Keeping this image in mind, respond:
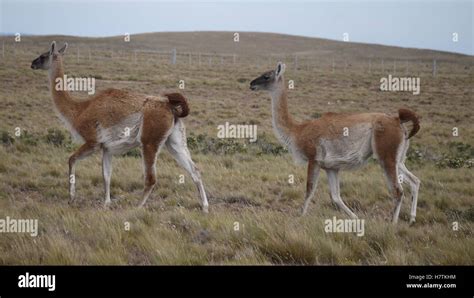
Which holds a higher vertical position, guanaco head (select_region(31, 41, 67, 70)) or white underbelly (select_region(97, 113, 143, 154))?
guanaco head (select_region(31, 41, 67, 70))

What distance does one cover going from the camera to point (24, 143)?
1265cm

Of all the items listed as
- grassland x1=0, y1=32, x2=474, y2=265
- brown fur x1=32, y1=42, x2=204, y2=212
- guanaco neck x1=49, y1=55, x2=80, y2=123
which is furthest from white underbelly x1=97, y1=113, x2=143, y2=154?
grassland x1=0, y1=32, x2=474, y2=265

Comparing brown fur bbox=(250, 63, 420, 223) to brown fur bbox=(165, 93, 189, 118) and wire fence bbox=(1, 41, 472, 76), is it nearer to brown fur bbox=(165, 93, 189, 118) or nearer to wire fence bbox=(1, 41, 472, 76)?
brown fur bbox=(165, 93, 189, 118)

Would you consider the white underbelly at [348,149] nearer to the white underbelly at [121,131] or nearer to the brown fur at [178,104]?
the brown fur at [178,104]

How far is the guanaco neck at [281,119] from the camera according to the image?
26.9ft

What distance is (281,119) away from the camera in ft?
27.3

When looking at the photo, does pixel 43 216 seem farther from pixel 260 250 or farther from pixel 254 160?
pixel 254 160

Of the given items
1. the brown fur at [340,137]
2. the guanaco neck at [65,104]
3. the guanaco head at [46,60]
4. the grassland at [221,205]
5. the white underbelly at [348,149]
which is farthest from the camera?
the guanaco head at [46,60]

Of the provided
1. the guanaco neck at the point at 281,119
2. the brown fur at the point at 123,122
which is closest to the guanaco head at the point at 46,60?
the brown fur at the point at 123,122

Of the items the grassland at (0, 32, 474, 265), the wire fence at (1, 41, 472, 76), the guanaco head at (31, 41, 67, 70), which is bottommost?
the grassland at (0, 32, 474, 265)

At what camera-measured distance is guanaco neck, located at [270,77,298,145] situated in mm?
8203

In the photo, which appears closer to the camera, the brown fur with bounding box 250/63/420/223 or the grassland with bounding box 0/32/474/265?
the grassland with bounding box 0/32/474/265

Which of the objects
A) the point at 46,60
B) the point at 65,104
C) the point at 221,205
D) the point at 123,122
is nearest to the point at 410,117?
the point at 221,205

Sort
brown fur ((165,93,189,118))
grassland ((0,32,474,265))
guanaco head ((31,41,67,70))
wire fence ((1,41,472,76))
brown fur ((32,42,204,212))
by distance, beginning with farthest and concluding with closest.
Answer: wire fence ((1,41,472,76))
guanaco head ((31,41,67,70))
brown fur ((165,93,189,118))
brown fur ((32,42,204,212))
grassland ((0,32,474,265))
